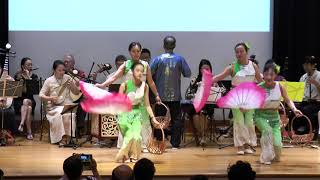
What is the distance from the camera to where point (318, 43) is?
11.5 meters

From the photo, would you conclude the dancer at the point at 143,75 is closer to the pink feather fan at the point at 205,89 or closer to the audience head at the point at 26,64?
the pink feather fan at the point at 205,89

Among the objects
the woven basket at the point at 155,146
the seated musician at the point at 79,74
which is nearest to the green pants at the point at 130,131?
the woven basket at the point at 155,146

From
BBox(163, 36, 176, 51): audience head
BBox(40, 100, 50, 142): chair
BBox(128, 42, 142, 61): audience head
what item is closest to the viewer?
BBox(128, 42, 142, 61): audience head

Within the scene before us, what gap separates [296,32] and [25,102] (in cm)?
528

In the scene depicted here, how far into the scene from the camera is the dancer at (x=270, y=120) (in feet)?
26.2

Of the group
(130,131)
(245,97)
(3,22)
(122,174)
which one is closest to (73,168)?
(122,174)

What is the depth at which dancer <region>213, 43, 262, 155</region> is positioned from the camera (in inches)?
336

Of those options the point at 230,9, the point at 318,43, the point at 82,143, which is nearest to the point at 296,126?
the point at 318,43

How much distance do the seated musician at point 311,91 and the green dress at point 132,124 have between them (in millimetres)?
3662

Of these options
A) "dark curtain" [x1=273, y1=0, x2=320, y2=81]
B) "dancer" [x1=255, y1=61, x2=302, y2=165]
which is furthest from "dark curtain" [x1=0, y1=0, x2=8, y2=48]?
"dancer" [x1=255, y1=61, x2=302, y2=165]

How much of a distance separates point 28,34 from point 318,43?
560 cm

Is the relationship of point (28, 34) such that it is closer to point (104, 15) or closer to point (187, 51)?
point (104, 15)

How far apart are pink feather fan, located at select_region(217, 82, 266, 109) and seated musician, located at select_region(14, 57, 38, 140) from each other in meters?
3.68

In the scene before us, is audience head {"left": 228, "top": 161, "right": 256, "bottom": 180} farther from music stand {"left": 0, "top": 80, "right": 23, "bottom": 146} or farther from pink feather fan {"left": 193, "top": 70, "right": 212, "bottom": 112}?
music stand {"left": 0, "top": 80, "right": 23, "bottom": 146}
